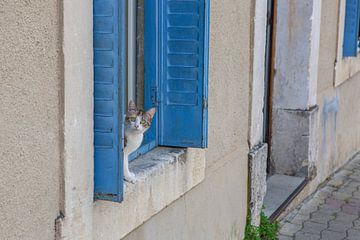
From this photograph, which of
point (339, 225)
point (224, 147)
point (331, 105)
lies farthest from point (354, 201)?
point (224, 147)

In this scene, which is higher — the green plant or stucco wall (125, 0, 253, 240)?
stucco wall (125, 0, 253, 240)

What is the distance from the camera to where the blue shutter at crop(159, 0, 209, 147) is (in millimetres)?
3865

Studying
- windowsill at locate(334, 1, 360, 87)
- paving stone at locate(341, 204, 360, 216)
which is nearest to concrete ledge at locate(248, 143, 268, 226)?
paving stone at locate(341, 204, 360, 216)

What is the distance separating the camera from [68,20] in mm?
2775

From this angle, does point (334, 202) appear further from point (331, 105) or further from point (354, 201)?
point (331, 105)

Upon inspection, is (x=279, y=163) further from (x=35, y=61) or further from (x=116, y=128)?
(x=35, y=61)

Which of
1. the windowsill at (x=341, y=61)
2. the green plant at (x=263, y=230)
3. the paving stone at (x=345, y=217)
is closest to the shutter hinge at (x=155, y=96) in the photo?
the green plant at (x=263, y=230)

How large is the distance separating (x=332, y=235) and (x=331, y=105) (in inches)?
87.8

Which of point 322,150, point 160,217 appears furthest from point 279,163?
point 160,217

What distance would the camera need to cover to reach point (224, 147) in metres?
4.86

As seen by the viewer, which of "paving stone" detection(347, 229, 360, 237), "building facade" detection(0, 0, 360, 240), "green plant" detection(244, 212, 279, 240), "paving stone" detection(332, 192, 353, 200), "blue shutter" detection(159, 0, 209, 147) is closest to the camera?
"building facade" detection(0, 0, 360, 240)

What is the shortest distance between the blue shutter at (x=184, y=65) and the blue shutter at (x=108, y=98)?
898 mm

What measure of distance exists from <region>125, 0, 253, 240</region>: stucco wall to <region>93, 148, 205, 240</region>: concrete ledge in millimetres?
125

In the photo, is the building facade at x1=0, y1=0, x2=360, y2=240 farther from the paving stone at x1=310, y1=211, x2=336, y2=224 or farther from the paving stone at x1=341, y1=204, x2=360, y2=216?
the paving stone at x1=341, y1=204, x2=360, y2=216
